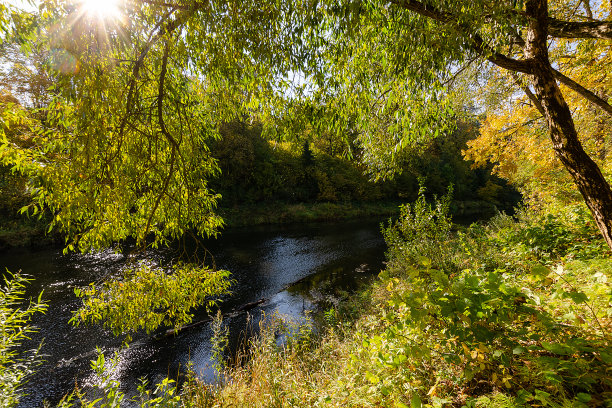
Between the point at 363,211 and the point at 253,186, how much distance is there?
11.8 m

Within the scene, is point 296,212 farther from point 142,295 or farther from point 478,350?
point 478,350

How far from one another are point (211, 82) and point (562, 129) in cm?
367

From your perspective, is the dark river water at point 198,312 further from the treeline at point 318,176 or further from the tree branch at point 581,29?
the treeline at point 318,176

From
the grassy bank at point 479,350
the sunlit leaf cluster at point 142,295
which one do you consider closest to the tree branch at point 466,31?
the grassy bank at point 479,350

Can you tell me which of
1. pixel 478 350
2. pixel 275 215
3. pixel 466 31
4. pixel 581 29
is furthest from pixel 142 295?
pixel 275 215

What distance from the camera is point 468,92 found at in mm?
5438

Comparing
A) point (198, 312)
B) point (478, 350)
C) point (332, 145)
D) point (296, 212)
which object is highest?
point (332, 145)

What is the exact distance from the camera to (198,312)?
780cm

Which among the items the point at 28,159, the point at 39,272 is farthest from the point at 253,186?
the point at 28,159

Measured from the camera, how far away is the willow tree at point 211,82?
210 cm

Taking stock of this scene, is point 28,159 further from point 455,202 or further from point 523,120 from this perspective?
point 455,202

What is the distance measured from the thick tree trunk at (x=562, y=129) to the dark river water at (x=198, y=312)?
5.42 m

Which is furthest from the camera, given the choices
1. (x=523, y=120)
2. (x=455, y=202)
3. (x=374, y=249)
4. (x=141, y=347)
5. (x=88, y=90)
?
(x=455, y=202)

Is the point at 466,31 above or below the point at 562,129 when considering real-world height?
above
